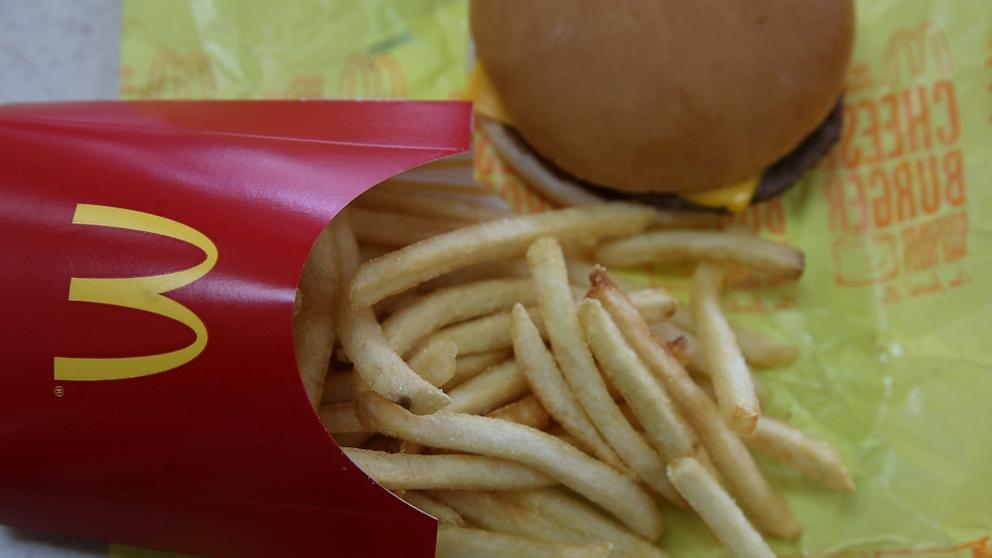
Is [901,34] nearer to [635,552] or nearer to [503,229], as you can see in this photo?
[503,229]

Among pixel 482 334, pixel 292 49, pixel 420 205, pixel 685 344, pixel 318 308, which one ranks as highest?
pixel 292 49

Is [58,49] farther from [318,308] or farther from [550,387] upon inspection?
[550,387]

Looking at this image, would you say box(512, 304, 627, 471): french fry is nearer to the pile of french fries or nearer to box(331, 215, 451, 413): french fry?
the pile of french fries

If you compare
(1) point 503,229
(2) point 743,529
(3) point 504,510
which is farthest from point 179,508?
(2) point 743,529

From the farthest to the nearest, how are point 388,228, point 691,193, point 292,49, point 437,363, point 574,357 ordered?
point 292,49 < point 691,193 < point 388,228 < point 574,357 < point 437,363

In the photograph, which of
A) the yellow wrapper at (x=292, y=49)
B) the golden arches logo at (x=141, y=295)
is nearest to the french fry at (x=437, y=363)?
the golden arches logo at (x=141, y=295)

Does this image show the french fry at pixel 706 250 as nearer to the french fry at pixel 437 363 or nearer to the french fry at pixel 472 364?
the french fry at pixel 472 364

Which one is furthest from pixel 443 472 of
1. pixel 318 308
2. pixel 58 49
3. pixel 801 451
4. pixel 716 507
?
pixel 58 49
